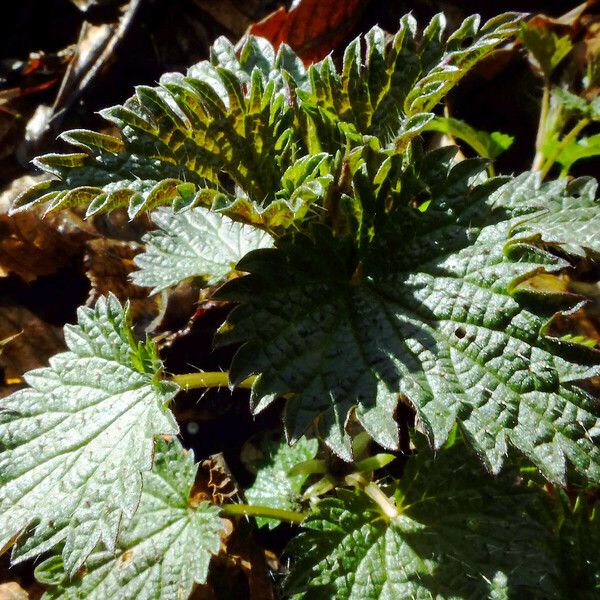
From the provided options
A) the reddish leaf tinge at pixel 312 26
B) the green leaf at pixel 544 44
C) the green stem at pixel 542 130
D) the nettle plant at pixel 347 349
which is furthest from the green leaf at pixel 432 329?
the reddish leaf tinge at pixel 312 26

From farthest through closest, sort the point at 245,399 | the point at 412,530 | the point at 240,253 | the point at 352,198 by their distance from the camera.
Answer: the point at 245,399, the point at 240,253, the point at 412,530, the point at 352,198

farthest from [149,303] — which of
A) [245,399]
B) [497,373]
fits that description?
[497,373]

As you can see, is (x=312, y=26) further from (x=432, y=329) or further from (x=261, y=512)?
(x=261, y=512)

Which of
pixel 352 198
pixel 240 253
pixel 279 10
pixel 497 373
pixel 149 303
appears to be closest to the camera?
pixel 497 373

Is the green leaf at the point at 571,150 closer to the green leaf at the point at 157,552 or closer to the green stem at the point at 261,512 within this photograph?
the green stem at the point at 261,512

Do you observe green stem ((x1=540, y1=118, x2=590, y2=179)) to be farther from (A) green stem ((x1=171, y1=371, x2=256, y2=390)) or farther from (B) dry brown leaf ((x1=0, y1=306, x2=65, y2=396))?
(B) dry brown leaf ((x1=0, y1=306, x2=65, y2=396))

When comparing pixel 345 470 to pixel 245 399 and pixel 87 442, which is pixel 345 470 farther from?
pixel 87 442

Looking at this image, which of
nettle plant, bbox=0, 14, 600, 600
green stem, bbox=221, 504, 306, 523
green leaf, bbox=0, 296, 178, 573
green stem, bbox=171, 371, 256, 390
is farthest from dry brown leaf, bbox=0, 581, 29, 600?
green stem, bbox=171, 371, 256, 390
